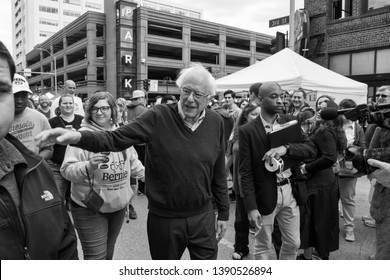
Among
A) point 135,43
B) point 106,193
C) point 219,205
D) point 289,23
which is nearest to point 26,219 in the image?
point 106,193

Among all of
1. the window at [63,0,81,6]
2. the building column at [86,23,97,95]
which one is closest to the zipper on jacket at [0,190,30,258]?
the building column at [86,23,97,95]

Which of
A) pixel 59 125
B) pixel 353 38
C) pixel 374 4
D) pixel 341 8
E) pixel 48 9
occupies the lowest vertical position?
pixel 59 125

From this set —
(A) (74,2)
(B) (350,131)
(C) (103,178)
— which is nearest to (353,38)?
(B) (350,131)

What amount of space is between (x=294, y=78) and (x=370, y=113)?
5599mm

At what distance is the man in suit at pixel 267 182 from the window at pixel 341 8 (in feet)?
39.7

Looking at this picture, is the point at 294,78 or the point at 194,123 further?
the point at 294,78

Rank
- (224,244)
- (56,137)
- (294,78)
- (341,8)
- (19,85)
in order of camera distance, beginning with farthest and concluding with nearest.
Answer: (341,8) → (294,78) → (224,244) → (19,85) → (56,137)

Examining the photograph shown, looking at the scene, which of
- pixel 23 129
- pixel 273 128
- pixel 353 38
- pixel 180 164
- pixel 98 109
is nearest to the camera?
pixel 180 164

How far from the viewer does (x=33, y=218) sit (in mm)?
1306

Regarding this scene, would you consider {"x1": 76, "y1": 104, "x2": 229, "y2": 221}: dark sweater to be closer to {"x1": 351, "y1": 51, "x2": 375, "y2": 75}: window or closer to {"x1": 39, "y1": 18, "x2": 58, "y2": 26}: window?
{"x1": 351, "y1": 51, "x2": 375, "y2": 75}: window

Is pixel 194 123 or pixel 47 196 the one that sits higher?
pixel 194 123

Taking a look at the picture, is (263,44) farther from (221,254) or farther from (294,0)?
(221,254)

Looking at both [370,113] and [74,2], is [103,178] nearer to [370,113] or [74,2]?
[370,113]
